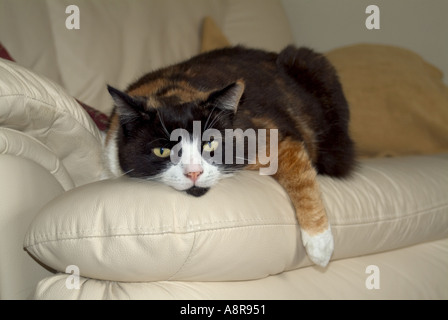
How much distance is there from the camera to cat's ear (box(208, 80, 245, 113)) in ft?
3.76

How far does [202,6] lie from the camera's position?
2129 millimetres

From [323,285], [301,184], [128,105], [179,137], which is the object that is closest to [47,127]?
[128,105]

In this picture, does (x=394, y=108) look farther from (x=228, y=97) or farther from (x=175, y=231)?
(x=175, y=231)

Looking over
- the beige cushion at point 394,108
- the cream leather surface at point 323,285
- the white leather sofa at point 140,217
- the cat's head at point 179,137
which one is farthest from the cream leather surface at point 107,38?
the cream leather surface at point 323,285

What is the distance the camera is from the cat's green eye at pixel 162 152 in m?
1.14

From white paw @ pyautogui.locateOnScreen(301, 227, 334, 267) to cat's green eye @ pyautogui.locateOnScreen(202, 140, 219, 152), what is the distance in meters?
0.28

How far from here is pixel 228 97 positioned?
1171mm

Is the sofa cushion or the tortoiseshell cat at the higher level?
the tortoiseshell cat

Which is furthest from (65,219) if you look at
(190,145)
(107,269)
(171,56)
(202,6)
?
(202,6)

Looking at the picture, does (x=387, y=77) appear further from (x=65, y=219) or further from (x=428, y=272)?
(x=65, y=219)

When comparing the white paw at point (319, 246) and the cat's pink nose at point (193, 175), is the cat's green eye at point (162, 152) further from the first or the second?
the white paw at point (319, 246)

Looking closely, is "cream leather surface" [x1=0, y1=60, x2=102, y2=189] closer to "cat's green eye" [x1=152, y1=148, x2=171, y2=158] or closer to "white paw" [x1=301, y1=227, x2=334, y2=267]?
"cat's green eye" [x1=152, y1=148, x2=171, y2=158]

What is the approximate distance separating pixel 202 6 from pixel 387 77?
2.63ft

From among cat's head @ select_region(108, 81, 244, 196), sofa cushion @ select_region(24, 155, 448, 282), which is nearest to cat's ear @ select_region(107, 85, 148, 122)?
cat's head @ select_region(108, 81, 244, 196)
